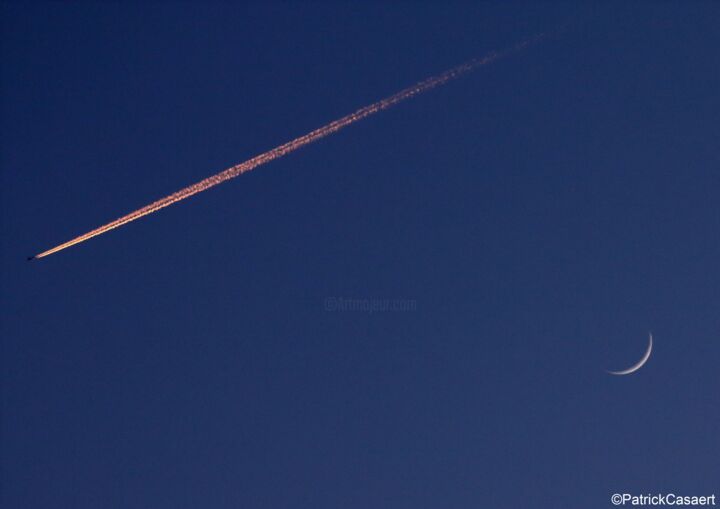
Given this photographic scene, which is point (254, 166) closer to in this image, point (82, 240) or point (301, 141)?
point (301, 141)

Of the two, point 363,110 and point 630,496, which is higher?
point 363,110

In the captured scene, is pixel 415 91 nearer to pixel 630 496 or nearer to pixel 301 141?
pixel 301 141

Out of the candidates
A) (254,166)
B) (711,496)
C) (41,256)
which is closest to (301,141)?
(254,166)

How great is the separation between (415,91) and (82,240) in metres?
9.17

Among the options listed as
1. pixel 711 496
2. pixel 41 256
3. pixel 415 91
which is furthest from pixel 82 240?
pixel 711 496

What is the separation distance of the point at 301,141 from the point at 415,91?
10.4ft

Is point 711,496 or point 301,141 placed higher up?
point 301,141

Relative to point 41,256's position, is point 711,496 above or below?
below

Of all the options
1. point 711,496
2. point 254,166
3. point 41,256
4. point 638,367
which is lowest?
point 711,496

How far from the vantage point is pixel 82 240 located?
111 feet

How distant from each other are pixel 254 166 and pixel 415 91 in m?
4.51

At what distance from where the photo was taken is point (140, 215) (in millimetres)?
33875

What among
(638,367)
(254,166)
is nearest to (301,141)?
(254,166)

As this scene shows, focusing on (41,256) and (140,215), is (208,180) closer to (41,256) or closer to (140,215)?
(140,215)
